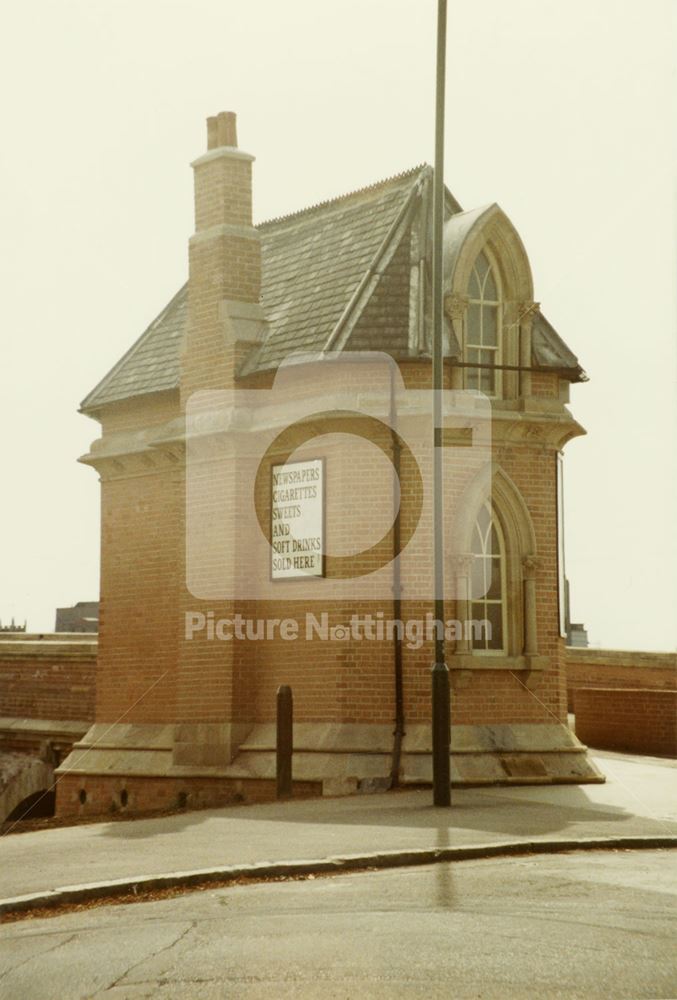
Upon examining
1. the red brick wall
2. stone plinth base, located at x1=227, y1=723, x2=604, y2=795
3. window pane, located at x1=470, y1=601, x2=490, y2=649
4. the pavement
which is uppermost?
window pane, located at x1=470, y1=601, x2=490, y2=649

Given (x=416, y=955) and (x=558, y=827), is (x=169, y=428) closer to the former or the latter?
(x=558, y=827)

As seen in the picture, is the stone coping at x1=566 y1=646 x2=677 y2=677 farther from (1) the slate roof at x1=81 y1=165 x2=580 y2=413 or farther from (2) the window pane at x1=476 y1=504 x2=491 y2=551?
(2) the window pane at x1=476 y1=504 x2=491 y2=551

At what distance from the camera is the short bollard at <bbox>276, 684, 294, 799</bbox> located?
56.7 feet

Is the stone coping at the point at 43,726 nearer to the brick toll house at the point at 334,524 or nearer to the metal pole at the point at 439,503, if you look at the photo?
the brick toll house at the point at 334,524

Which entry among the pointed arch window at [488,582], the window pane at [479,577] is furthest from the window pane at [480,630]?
the window pane at [479,577]

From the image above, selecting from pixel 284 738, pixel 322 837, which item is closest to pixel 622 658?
pixel 284 738

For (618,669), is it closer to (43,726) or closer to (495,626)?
(495,626)

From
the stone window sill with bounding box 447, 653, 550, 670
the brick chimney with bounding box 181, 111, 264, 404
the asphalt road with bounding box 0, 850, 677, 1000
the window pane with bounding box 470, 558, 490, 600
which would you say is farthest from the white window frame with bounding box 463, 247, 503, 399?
the asphalt road with bounding box 0, 850, 677, 1000

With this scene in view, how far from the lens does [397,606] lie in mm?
18016

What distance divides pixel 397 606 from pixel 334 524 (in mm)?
1343

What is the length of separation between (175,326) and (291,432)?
5.10 m

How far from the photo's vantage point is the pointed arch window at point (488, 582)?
1858cm

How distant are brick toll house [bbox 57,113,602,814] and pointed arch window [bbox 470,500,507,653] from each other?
29 mm

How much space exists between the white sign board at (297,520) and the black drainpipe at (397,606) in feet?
3.34
